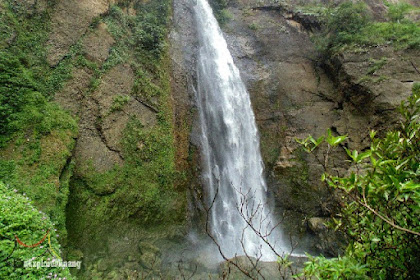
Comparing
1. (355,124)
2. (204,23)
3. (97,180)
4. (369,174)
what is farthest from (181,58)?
(369,174)

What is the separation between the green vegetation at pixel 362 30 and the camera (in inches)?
517

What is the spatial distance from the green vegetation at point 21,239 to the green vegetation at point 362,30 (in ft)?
49.9

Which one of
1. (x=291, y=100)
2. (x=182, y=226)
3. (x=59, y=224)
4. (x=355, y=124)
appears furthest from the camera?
(x=291, y=100)

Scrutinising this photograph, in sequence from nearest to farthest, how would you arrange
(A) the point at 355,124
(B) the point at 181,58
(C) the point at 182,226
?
1. (C) the point at 182,226
2. (A) the point at 355,124
3. (B) the point at 181,58

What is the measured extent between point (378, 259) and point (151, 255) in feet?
25.2

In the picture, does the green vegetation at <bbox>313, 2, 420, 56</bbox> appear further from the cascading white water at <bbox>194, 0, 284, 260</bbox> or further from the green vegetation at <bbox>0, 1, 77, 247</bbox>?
the green vegetation at <bbox>0, 1, 77, 247</bbox>

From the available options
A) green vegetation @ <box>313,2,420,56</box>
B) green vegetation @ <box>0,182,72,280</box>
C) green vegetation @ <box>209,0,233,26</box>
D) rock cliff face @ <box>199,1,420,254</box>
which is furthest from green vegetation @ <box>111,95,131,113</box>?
green vegetation @ <box>313,2,420,56</box>

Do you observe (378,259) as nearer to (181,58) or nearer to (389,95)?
(389,95)

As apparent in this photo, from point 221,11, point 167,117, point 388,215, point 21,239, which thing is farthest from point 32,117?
point 221,11

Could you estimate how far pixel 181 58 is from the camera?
1332cm

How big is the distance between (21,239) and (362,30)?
663 inches

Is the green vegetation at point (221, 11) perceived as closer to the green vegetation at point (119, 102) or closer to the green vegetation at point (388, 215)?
the green vegetation at point (119, 102)

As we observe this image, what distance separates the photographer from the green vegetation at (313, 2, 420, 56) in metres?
13.1

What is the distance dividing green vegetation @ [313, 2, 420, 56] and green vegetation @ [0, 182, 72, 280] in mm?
15206
